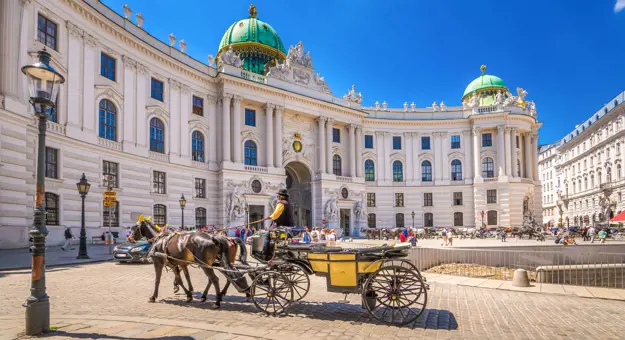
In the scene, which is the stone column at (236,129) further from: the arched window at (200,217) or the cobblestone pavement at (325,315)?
the cobblestone pavement at (325,315)

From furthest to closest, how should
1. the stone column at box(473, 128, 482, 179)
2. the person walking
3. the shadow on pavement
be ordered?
1. the stone column at box(473, 128, 482, 179)
2. the person walking
3. the shadow on pavement

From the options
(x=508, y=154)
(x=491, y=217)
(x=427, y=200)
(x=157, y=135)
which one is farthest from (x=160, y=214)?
(x=508, y=154)

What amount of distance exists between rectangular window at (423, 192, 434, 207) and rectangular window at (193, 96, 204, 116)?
3152 centimetres

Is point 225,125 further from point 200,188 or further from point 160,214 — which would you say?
point 160,214

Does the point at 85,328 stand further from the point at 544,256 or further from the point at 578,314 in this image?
the point at 544,256

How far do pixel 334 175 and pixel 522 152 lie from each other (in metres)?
27.7

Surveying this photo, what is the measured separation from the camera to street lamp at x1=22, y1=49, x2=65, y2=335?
22.0ft

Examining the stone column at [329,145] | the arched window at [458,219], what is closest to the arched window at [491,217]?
the arched window at [458,219]

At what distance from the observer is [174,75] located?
35.9m

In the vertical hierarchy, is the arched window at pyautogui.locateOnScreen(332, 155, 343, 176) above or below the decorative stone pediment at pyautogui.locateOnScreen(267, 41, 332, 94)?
below

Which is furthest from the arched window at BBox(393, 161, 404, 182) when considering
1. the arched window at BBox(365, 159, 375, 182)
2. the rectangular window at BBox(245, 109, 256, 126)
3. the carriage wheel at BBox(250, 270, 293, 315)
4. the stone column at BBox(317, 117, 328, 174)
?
the carriage wheel at BBox(250, 270, 293, 315)

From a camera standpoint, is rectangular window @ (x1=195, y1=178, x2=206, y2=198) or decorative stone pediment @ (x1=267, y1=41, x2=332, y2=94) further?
decorative stone pediment @ (x1=267, y1=41, x2=332, y2=94)

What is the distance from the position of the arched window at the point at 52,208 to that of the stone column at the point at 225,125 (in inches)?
627

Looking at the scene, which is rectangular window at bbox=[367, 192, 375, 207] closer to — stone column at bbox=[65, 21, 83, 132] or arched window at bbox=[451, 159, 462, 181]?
arched window at bbox=[451, 159, 462, 181]
